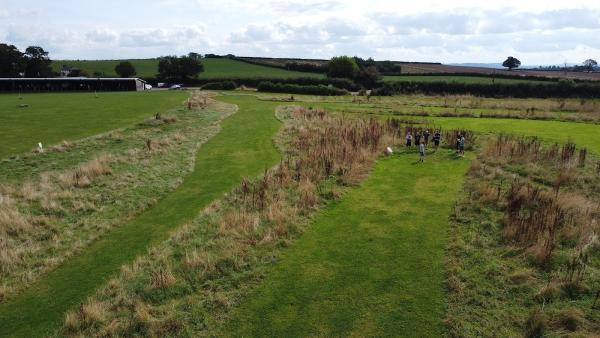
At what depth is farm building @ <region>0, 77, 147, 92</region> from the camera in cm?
8662

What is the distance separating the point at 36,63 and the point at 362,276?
134m

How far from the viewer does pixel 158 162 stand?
28.0 m

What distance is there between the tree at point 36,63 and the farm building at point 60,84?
3601 cm

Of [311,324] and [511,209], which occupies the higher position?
[511,209]

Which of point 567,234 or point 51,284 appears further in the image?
point 567,234

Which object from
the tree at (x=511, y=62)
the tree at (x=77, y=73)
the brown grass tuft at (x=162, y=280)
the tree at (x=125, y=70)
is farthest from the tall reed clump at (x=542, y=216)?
the tree at (x=511, y=62)

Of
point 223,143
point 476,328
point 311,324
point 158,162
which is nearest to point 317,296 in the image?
point 311,324

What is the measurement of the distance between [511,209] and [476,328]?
891 cm

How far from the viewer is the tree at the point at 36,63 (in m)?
118

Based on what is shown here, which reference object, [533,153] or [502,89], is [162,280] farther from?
[502,89]

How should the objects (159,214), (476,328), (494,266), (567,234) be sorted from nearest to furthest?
(476,328) → (494,266) → (567,234) → (159,214)

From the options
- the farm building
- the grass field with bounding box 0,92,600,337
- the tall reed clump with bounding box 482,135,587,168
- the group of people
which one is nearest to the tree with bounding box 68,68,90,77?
the farm building

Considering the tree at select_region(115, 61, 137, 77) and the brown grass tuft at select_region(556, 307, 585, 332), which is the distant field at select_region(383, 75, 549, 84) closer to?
the tree at select_region(115, 61, 137, 77)

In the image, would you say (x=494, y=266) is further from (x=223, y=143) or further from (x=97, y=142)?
(x=97, y=142)
